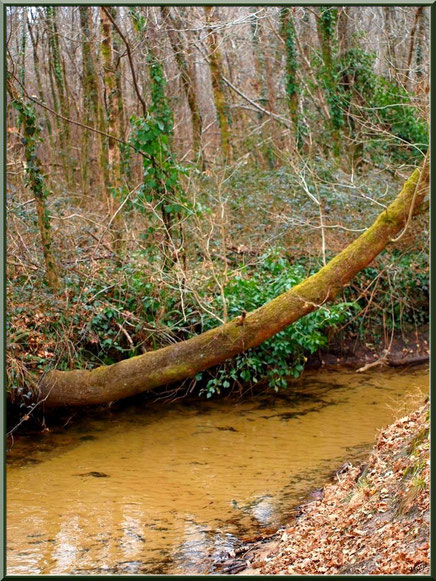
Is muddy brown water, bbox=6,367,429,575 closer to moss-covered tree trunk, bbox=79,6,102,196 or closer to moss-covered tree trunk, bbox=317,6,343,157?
moss-covered tree trunk, bbox=317,6,343,157

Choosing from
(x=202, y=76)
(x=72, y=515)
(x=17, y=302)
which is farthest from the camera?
(x=202, y=76)

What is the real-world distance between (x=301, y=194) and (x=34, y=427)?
7.35 m

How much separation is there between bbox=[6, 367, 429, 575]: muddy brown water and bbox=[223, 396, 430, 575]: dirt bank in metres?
0.56

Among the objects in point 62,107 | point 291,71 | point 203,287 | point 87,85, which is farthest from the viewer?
point 62,107

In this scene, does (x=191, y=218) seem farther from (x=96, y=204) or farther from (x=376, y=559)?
(x=376, y=559)

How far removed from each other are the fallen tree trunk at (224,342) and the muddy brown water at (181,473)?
74cm

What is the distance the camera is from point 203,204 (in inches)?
541

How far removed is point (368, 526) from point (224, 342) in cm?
486

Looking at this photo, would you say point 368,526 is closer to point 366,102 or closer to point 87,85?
point 366,102

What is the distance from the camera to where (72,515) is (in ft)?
24.4

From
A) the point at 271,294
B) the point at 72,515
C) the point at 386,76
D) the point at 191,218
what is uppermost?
the point at 386,76

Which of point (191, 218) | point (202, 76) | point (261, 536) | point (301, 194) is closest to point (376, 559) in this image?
point (261, 536)

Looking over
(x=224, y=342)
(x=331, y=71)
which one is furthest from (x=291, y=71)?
(x=224, y=342)

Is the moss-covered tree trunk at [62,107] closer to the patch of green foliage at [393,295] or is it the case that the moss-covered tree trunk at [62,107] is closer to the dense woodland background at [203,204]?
the dense woodland background at [203,204]
